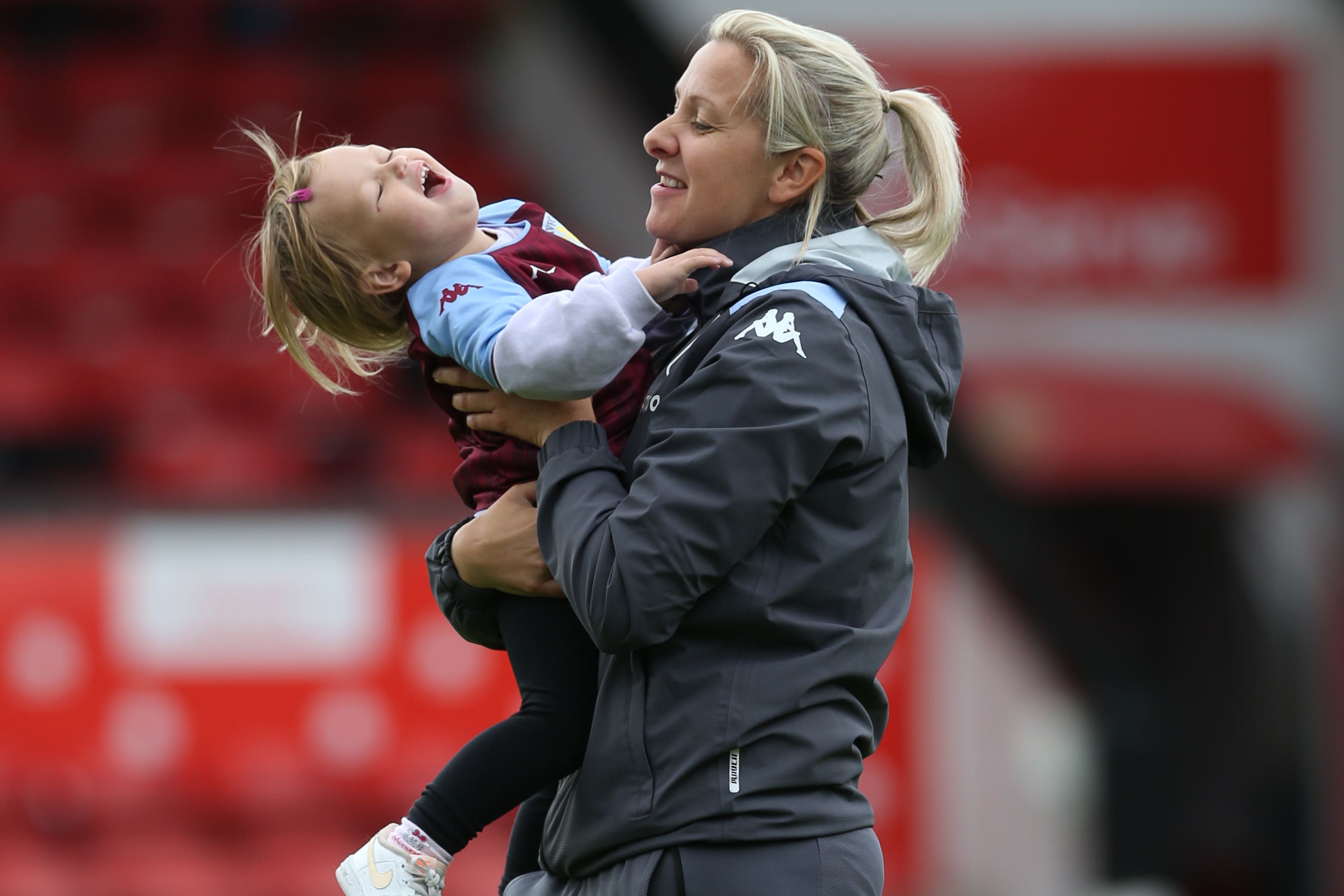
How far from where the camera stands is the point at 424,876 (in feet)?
5.92

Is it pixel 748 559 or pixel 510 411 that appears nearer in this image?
pixel 748 559

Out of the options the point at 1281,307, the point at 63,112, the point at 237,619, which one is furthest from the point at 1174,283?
the point at 63,112

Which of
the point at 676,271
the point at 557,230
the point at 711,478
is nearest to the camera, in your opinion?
the point at 711,478

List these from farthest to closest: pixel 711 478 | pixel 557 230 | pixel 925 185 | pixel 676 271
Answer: pixel 557 230 → pixel 925 185 → pixel 676 271 → pixel 711 478

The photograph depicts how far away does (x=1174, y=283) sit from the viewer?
732 cm

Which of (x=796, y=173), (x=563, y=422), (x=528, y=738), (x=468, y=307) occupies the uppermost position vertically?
(x=796, y=173)

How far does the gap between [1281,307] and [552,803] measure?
245 inches

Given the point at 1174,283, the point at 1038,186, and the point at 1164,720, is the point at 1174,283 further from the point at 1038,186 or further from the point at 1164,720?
the point at 1164,720

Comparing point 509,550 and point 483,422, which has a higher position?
point 483,422

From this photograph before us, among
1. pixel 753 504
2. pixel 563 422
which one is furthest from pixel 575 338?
pixel 753 504

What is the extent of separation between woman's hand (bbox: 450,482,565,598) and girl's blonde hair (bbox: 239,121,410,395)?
243mm

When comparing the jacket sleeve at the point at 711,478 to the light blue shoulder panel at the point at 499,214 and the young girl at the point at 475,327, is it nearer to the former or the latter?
the young girl at the point at 475,327

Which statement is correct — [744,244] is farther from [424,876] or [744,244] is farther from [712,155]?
[424,876]

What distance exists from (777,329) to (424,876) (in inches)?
26.5
